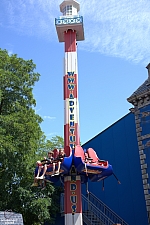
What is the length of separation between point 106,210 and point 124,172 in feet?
9.08

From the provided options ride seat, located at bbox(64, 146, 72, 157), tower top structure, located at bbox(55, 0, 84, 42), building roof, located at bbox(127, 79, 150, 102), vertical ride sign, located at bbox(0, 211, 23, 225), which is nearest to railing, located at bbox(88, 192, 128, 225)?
building roof, located at bbox(127, 79, 150, 102)

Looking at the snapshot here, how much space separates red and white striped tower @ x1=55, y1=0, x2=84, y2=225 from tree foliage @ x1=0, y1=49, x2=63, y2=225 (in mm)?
3081

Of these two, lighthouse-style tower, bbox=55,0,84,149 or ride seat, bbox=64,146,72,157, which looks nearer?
ride seat, bbox=64,146,72,157

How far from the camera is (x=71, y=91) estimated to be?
53.2ft

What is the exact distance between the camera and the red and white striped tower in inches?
562

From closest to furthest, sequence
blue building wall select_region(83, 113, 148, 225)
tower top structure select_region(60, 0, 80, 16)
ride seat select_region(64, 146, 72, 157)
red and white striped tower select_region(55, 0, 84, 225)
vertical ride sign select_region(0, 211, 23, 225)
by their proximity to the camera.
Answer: vertical ride sign select_region(0, 211, 23, 225) < ride seat select_region(64, 146, 72, 157) < red and white striped tower select_region(55, 0, 84, 225) < tower top structure select_region(60, 0, 80, 16) < blue building wall select_region(83, 113, 148, 225)

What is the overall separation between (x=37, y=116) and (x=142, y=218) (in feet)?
28.8

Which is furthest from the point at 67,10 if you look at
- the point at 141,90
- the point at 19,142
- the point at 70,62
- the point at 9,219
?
the point at 9,219

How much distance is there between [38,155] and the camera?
19.8 metres

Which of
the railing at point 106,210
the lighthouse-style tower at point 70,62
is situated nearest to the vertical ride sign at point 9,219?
the lighthouse-style tower at point 70,62

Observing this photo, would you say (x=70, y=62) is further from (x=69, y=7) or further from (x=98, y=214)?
(x=98, y=214)

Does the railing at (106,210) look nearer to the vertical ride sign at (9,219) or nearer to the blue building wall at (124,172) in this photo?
the blue building wall at (124,172)

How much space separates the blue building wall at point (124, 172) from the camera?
19123 millimetres

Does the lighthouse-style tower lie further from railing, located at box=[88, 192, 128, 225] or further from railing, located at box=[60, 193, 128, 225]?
railing, located at box=[88, 192, 128, 225]
